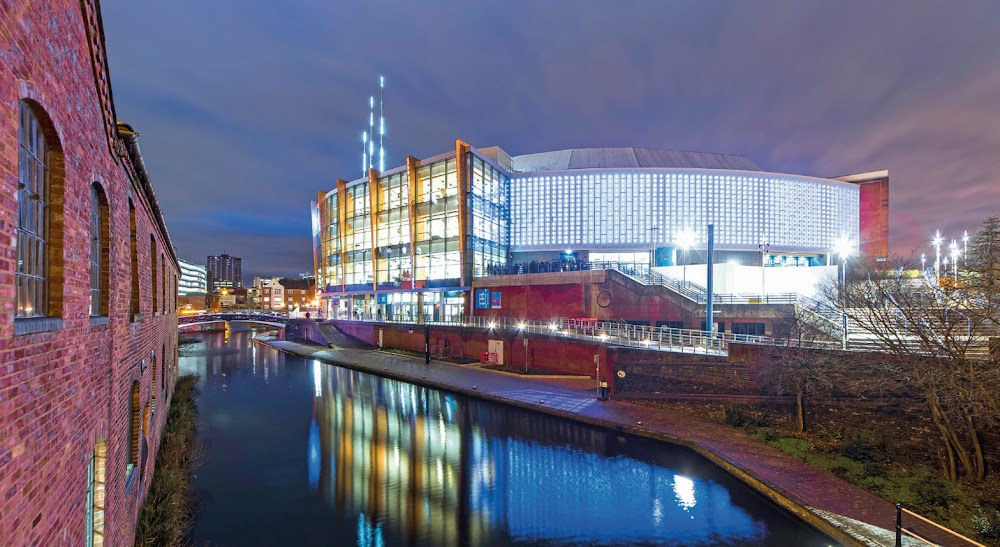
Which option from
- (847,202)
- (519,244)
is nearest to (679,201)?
(519,244)

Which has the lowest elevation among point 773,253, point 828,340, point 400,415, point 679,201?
point 400,415

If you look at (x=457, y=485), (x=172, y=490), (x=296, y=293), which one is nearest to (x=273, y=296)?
(x=296, y=293)

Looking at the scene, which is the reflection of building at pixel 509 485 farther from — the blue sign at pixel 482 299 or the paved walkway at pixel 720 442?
the blue sign at pixel 482 299

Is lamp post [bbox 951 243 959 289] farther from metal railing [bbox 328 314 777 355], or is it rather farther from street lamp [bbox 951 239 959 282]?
metal railing [bbox 328 314 777 355]

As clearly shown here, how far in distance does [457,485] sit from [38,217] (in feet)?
46.7

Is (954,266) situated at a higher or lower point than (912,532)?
higher

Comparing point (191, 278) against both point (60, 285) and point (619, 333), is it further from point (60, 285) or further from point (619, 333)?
point (60, 285)

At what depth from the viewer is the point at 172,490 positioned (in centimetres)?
1261

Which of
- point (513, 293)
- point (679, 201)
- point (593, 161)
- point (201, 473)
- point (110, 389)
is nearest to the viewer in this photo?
point (110, 389)

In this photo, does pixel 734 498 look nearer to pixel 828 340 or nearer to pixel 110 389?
pixel 828 340

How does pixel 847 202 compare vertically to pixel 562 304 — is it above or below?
above

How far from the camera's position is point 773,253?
5462 centimetres

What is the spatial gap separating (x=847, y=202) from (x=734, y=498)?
60752mm

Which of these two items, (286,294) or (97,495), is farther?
(286,294)
